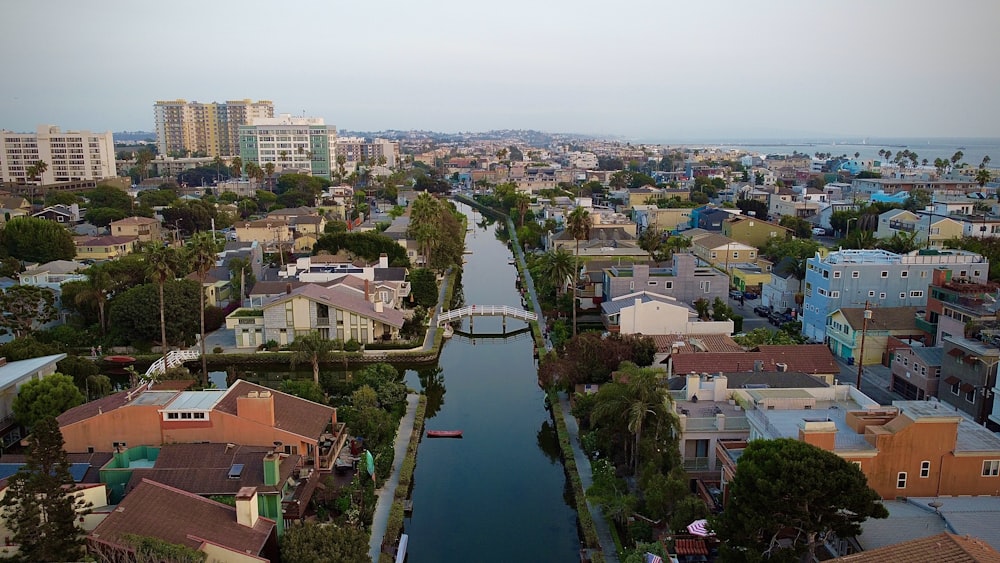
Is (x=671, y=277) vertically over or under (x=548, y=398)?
over

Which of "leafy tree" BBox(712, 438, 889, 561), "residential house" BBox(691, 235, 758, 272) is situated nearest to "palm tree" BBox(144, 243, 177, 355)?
"leafy tree" BBox(712, 438, 889, 561)

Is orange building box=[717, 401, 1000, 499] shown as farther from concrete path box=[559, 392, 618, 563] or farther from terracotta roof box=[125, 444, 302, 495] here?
terracotta roof box=[125, 444, 302, 495]

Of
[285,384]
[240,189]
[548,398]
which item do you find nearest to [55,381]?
[285,384]

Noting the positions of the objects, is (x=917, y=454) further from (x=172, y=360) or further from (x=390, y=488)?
(x=172, y=360)

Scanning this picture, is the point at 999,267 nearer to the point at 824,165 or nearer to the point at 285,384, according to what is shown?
the point at 285,384

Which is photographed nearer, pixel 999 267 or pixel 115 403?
pixel 115 403

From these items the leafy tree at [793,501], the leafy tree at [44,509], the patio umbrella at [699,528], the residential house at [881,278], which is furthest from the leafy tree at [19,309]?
the residential house at [881,278]
